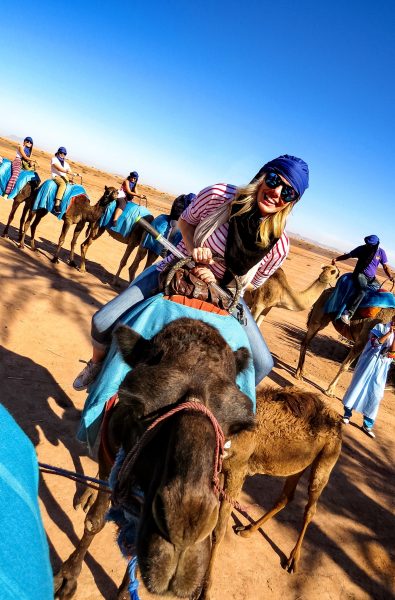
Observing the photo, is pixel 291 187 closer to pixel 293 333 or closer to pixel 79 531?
pixel 79 531

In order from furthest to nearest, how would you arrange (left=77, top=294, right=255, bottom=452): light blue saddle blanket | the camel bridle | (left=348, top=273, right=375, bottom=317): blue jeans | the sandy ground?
(left=348, top=273, right=375, bottom=317): blue jeans → the sandy ground → (left=77, top=294, right=255, bottom=452): light blue saddle blanket → the camel bridle

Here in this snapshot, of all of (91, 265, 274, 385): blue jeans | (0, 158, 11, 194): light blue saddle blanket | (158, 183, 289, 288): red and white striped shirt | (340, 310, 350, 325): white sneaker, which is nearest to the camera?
(91, 265, 274, 385): blue jeans

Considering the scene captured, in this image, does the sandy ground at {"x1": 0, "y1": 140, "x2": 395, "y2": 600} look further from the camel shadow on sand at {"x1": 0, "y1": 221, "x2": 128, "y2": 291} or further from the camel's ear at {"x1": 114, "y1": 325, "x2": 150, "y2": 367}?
Result: the camel shadow on sand at {"x1": 0, "y1": 221, "x2": 128, "y2": 291}

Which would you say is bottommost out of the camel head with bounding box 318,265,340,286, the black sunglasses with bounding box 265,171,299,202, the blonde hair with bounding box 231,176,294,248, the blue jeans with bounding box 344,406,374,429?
the blue jeans with bounding box 344,406,374,429

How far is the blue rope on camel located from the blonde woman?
123 centimetres

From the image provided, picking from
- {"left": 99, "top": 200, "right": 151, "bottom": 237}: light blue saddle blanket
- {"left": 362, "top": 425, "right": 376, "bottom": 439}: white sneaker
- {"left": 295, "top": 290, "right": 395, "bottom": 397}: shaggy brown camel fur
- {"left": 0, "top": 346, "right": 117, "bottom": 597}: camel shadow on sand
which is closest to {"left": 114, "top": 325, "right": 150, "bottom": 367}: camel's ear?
{"left": 0, "top": 346, "right": 117, "bottom": 597}: camel shadow on sand

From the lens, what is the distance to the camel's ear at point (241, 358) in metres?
2.38

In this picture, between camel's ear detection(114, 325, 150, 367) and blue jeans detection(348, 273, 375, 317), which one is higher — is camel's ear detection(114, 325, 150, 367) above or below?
below

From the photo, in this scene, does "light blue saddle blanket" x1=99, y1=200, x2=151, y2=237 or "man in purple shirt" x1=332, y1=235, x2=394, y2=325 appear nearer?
"man in purple shirt" x1=332, y1=235, x2=394, y2=325

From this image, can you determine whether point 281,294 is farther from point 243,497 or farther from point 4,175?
point 4,175

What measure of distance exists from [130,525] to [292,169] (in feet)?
8.14

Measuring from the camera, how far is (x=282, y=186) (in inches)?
105

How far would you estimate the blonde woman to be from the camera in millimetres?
2705

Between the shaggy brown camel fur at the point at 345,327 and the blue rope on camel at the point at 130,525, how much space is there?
766cm
